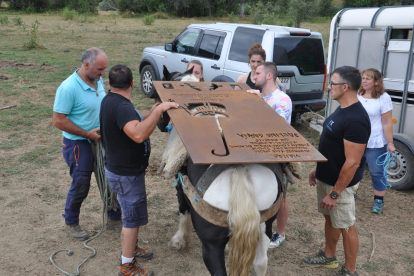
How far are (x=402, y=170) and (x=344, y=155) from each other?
2653mm

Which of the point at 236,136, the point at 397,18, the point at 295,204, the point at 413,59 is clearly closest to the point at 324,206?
the point at 236,136

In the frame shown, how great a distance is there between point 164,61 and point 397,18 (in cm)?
530

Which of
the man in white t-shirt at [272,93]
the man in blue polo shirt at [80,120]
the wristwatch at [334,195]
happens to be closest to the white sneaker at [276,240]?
A: the wristwatch at [334,195]

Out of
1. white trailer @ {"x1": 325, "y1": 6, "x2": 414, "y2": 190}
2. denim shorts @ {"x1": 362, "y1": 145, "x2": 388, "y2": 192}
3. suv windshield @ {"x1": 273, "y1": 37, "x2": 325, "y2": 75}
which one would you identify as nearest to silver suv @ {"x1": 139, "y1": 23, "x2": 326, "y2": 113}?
suv windshield @ {"x1": 273, "y1": 37, "x2": 325, "y2": 75}

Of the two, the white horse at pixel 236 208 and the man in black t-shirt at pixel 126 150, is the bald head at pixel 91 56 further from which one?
the white horse at pixel 236 208

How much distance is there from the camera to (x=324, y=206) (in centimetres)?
302

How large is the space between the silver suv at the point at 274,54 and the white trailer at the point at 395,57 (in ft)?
4.25

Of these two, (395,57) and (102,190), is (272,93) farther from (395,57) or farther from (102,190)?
(395,57)

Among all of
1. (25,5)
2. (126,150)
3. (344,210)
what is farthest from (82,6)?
(344,210)

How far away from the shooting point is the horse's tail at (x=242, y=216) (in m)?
2.21

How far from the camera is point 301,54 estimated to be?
272 inches

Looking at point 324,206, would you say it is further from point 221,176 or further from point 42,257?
point 42,257

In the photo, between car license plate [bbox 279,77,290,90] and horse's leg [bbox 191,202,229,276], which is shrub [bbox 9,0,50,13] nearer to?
car license plate [bbox 279,77,290,90]

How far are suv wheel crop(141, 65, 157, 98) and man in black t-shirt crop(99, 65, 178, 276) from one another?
20.8ft
